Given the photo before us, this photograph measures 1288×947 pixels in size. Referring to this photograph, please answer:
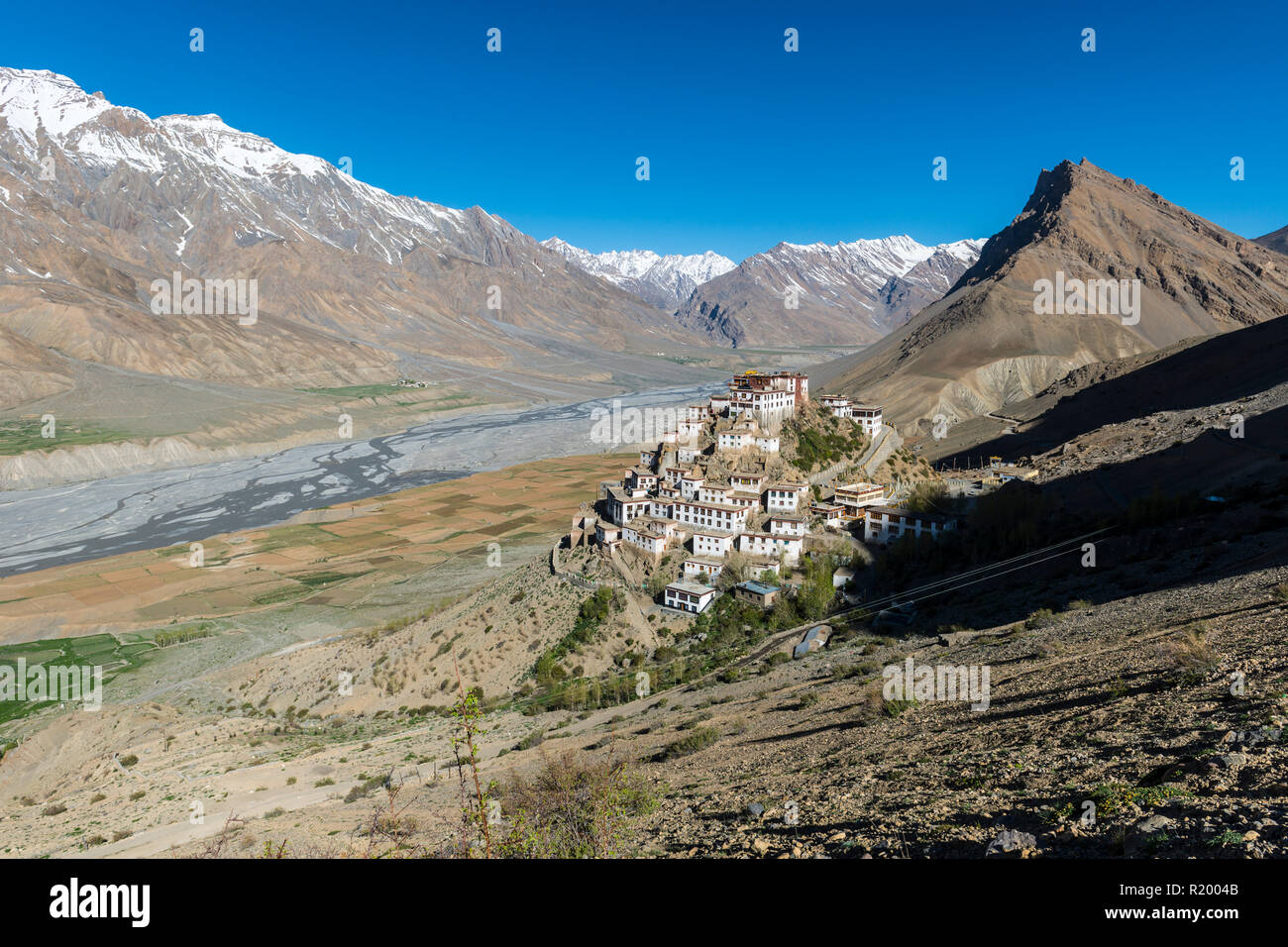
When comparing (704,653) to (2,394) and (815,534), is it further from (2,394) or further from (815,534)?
(2,394)

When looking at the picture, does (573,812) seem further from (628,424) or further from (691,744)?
(628,424)

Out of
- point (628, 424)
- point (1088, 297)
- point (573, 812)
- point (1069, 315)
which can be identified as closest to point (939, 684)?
point (573, 812)
